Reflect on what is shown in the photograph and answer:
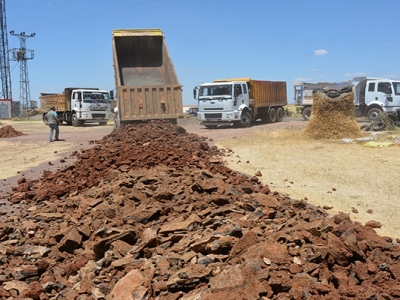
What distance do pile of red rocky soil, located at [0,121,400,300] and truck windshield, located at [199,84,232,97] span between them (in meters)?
15.6

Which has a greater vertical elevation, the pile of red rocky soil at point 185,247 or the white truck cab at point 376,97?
the white truck cab at point 376,97

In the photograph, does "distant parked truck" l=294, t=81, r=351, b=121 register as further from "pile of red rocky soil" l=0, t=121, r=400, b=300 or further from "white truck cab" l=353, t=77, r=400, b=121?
"pile of red rocky soil" l=0, t=121, r=400, b=300

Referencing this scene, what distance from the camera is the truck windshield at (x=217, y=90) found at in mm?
22750

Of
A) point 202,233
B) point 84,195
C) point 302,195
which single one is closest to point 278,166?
point 302,195

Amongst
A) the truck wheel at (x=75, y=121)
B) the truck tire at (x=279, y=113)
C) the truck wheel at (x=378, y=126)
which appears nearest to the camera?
the truck wheel at (x=378, y=126)

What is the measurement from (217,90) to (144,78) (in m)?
6.73

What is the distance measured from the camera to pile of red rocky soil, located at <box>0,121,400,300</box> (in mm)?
3508

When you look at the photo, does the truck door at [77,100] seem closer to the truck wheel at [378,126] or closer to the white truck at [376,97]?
the white truck at [376,97]

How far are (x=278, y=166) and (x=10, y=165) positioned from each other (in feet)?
25.3

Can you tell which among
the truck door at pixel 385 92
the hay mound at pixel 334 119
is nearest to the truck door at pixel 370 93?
the truck door at pixel 385 92

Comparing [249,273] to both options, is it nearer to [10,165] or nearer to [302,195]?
[302,195]

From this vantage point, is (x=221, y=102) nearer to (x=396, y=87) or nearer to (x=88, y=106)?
(x=396, y=87)

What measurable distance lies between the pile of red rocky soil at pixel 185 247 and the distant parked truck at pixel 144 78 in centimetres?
842

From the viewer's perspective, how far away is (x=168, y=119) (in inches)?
637
